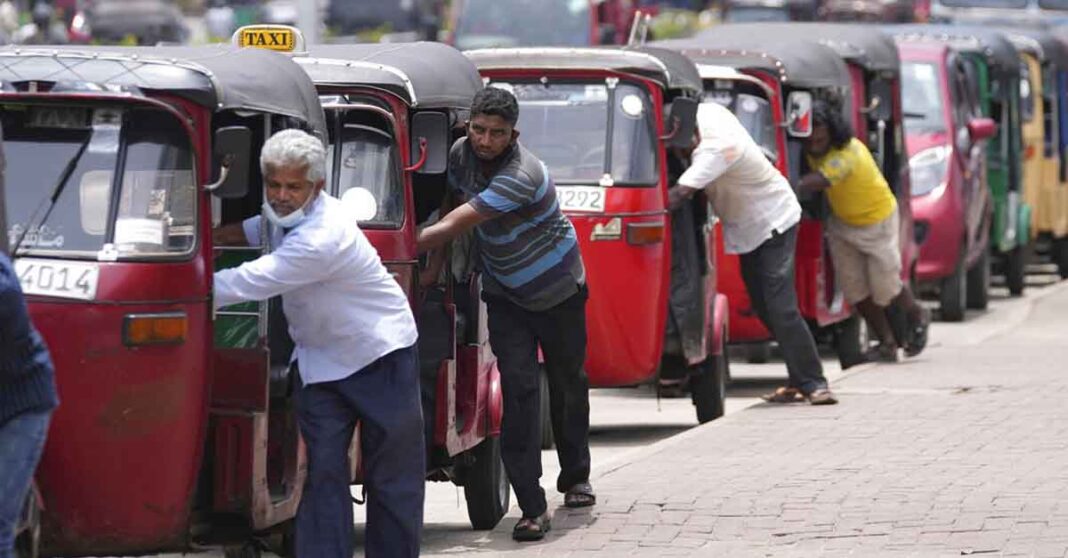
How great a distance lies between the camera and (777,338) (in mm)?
13523

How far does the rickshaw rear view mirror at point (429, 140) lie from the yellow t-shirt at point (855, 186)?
626cm

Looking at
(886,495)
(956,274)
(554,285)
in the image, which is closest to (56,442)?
(554,285)

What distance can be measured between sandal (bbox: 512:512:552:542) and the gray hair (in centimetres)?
228

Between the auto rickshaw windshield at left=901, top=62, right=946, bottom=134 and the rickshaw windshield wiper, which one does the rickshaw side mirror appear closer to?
the rickshaw windshield wiper

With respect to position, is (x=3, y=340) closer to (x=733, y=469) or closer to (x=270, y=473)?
(x=270, y=473)

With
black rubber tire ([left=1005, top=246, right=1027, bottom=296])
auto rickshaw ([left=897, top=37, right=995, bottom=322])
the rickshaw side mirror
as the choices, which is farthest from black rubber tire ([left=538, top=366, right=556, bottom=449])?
black rubber tire ([left=1005, top=246, right=1027, bottom=296])

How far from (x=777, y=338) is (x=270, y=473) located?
5592mm

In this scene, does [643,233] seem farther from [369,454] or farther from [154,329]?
[154,329]

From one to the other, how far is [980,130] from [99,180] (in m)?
13.7

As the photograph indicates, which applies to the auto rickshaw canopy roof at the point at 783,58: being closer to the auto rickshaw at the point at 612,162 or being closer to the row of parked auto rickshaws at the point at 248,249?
the row of parked auto rickshaws at the point at 248,249

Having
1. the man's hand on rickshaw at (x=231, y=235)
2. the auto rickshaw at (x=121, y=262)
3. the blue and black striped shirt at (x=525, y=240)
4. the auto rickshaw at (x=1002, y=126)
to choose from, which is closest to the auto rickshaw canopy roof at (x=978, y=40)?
the auto rickshaw at (x=1002, y=126)

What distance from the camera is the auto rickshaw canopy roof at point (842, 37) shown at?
17578 millimetres

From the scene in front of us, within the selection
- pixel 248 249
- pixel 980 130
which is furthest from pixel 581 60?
pixel 980 130

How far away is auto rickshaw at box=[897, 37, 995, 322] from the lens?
2003 cm
